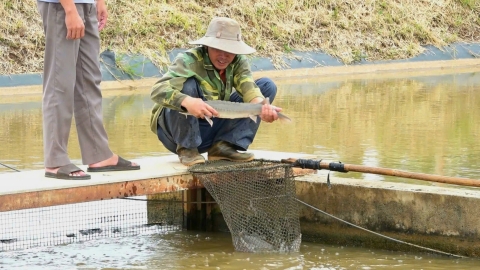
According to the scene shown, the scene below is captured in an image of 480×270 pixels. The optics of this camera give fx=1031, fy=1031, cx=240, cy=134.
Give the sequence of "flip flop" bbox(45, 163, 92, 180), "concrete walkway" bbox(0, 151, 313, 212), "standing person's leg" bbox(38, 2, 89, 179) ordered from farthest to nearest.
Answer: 1. "flip flop" bbox(45, 163, 92, 180)
2. "standing person's leg" bbox(38, 2, 89, 179)
3. "concrete walkway" bbox(0, 151, 313, 212)

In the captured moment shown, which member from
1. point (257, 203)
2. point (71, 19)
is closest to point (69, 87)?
point (71, 19)

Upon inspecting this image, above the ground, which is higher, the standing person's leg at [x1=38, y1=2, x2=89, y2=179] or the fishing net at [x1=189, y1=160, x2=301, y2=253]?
the standing person's leg at [x1=38, y1=2, x2=89, y2=179]

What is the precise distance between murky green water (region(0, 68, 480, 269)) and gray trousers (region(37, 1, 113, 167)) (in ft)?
1.90

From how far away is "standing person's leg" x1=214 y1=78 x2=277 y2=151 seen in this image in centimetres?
582

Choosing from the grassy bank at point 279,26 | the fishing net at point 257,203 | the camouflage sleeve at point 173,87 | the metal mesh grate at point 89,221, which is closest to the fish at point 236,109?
the camouflage sleeve at point 173,87

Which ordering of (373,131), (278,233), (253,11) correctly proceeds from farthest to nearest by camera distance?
(253,11)
(373,131)
(278,233)

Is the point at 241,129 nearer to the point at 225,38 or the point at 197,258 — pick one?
the point at 225,38

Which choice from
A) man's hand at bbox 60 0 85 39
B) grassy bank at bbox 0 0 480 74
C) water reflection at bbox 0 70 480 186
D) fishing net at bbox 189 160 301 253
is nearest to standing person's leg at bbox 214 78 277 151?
fishing net at bbox 189 160 301 253

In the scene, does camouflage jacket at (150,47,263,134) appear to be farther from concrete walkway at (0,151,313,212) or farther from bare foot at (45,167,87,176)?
bare foot at (45,167,87,176)

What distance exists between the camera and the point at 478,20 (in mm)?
21438

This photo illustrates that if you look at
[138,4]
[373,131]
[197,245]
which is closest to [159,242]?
[197,245]

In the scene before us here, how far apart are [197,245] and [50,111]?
1.15 meters

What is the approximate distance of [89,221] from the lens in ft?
20.2

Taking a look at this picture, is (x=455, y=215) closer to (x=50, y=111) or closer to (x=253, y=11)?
(x=50, y=111)
